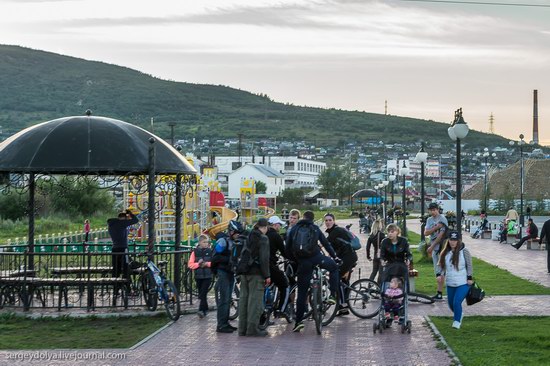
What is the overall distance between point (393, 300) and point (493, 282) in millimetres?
8589

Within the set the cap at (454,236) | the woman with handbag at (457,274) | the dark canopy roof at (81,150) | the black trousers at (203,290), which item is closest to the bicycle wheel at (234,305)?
the black trousers at (203,290)

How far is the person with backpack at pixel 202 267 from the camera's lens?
54.0 ft

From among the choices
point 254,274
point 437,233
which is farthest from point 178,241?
point 254,274

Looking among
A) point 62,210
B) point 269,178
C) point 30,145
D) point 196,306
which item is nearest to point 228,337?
point 196,306

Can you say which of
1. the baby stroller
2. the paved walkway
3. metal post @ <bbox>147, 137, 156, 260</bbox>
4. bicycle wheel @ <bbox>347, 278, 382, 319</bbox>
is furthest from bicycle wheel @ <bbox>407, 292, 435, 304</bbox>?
metal post @ <bbox>147, 137, 156, 260</bbox>

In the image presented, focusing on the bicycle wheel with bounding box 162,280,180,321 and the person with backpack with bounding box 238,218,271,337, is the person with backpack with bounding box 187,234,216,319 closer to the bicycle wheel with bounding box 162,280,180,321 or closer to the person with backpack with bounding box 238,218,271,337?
the bicycle wheel with bounding box 162,280,180,321

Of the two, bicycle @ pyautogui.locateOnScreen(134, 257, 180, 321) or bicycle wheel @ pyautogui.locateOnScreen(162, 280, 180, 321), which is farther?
bicycle @ pyautogui.locateOnScreen(134, 257, 180, 321)

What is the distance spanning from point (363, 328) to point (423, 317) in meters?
1.48

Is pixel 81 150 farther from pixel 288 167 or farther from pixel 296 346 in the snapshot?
pixel 288 167

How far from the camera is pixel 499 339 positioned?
44.7 ft

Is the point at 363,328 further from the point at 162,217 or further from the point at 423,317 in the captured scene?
the point at 162,217

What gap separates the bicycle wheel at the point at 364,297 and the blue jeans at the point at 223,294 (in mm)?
2298

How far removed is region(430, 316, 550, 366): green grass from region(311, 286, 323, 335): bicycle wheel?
5.92ft

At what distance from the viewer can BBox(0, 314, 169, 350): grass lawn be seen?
45.1 ft
